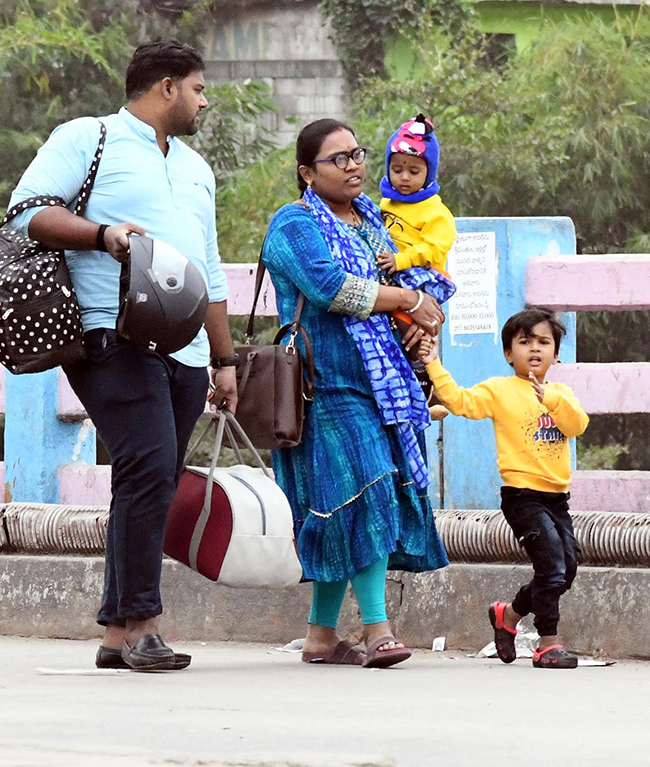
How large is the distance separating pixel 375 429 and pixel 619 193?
10536mm

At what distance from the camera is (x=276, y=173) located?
17203mm

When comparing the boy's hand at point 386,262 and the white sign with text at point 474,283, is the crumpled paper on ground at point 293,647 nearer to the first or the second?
the white sign with text at point 474,283

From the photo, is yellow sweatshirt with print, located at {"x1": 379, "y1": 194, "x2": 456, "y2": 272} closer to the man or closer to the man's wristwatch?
the man's wristwatch

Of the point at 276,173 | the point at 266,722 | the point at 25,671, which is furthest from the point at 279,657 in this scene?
the point at 276,173

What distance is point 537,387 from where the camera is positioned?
17.7ft

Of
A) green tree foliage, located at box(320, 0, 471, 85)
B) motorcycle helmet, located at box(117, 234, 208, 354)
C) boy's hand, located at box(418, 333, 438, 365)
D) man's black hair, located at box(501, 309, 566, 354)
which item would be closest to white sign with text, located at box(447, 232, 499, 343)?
man's black hair, located at box(501, 309, 566, 354)

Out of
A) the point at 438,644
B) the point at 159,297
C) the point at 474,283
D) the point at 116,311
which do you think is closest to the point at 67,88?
the point at 474,283

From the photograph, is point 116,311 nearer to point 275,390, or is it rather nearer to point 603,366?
point 275,390

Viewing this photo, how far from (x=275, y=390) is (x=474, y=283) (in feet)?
4.20

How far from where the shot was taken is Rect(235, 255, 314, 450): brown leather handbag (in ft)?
16.6

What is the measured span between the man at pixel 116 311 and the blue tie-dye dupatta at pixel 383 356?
1.61ft

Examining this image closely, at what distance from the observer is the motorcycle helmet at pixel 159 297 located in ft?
14.6

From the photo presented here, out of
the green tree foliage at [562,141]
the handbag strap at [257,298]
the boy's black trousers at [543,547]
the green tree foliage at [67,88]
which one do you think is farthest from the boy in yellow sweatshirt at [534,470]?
the green tree foliage at [67,88]

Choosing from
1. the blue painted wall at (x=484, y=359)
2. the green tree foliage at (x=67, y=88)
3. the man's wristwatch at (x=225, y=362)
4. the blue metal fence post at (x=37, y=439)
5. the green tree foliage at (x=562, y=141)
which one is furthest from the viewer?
the green tree foliage at (x=67, y=88)
